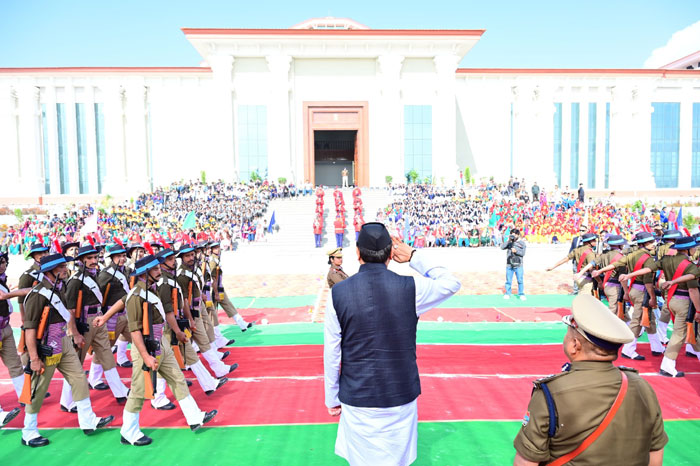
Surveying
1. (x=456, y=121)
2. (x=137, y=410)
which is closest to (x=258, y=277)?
(x=137, y=410)

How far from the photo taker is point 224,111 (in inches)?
1287

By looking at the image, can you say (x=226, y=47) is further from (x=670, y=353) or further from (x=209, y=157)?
(x=670, y=353)

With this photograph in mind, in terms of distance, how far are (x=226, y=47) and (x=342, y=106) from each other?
29.0 ft

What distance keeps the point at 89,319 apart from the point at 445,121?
30287 mm

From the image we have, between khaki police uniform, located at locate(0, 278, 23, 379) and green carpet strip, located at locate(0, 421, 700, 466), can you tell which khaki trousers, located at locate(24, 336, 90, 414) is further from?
khaki police uniform, located at locate(0, 278, 23, 379)

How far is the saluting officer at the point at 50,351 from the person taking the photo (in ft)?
16.0

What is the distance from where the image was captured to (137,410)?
15.8ft

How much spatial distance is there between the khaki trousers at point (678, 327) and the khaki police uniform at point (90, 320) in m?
7.40

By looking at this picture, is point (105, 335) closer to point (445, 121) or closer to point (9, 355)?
point (9, 355)

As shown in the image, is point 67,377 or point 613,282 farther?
point 613,282

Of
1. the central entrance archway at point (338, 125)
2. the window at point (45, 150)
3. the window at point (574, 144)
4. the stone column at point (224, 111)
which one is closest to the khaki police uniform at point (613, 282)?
the central entrance archway at point (338, 125)

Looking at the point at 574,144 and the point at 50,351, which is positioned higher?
the point at 574,144

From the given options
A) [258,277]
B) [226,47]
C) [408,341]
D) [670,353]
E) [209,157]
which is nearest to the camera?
[408,341]

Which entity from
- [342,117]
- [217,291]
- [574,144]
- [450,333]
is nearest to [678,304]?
[450,333]
